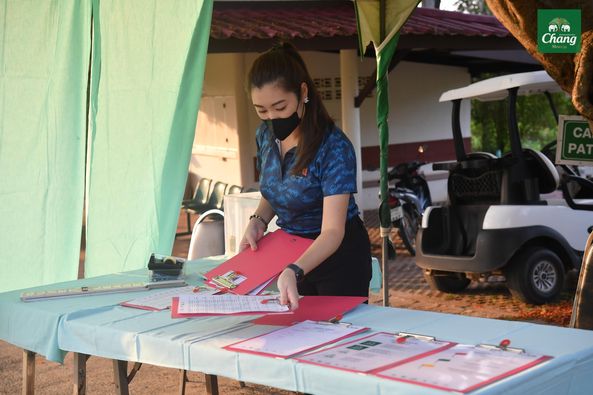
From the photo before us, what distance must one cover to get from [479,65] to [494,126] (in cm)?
526

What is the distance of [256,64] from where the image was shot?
12.2 ft

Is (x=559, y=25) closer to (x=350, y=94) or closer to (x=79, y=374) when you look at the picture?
(x=79, y=374)

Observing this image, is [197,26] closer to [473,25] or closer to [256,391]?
[256,391]

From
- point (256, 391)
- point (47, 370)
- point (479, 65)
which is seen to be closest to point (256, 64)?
point (256, 391)

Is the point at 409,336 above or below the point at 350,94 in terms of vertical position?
below

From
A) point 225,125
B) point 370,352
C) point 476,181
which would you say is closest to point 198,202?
point 225,125

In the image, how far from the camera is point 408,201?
11.5m

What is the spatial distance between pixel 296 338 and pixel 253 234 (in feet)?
3.25

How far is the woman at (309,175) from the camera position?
11.8 ft

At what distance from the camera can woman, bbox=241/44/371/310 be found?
361cm

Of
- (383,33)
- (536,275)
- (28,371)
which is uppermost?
(383,33)

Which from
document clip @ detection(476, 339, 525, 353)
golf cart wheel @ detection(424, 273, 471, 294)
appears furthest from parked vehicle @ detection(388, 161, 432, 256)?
document clip @ detection(476, 339, 525, 353)

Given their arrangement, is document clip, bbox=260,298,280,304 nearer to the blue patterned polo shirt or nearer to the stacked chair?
the blue patterned polo shirt

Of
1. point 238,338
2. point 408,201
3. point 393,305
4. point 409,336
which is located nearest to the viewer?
point 409,336
